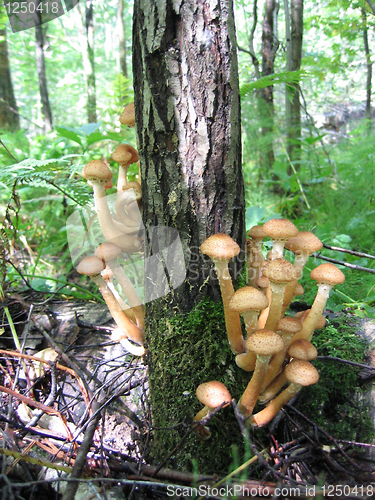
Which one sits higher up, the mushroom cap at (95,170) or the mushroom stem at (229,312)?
the mushroom cap at (95,170)

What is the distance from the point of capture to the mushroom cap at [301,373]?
1.36m

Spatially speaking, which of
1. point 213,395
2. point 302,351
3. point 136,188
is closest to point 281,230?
point 302,351

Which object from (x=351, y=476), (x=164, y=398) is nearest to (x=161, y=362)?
(x=164, y=398)

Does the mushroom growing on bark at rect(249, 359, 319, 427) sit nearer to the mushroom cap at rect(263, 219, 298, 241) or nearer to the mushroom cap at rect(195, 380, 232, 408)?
the mushroom cap at rect(195, 380, 232, 408)

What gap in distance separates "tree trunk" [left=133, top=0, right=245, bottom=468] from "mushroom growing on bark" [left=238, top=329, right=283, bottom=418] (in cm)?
17

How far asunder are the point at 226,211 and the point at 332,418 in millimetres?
1360

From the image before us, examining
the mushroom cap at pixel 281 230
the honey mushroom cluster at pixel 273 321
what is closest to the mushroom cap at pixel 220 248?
the honey mushroom cluster at pixel 273 321

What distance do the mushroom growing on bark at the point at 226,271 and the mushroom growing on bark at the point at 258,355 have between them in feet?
0.58

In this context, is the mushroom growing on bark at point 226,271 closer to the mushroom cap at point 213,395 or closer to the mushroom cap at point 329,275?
the mushroom cap at point 213,395

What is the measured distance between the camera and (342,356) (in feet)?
6.10

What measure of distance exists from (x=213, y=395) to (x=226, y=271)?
1.87ft

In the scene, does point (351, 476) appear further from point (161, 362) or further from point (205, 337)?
point (161, 362)

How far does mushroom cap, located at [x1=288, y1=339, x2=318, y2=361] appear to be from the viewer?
1.44 meters

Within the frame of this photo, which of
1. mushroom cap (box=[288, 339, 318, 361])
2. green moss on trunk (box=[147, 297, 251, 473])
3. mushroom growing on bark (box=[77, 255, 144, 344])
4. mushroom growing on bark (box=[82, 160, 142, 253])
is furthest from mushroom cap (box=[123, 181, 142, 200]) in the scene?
mushroom cap (box=[288, 339, 318, 361])
